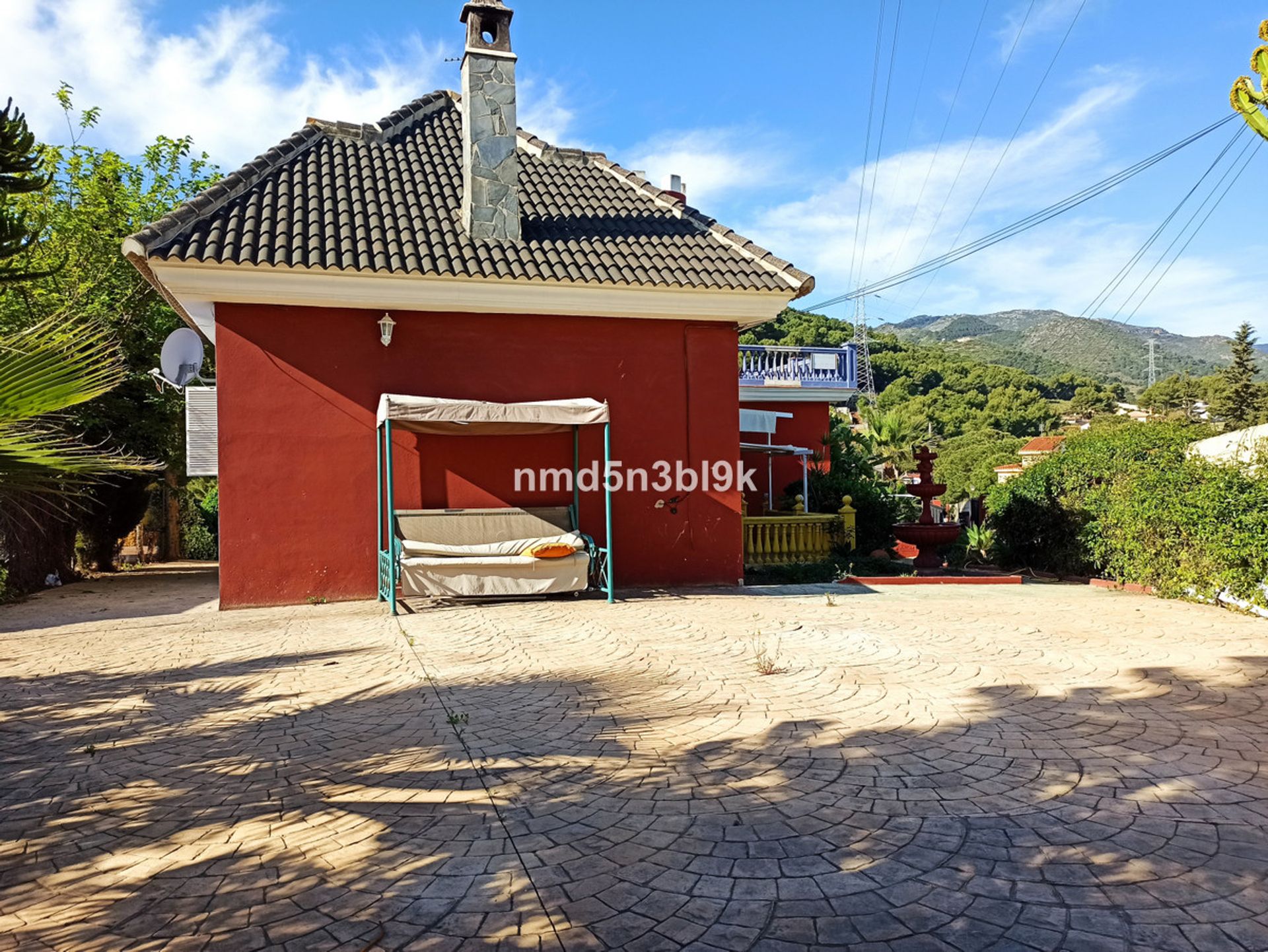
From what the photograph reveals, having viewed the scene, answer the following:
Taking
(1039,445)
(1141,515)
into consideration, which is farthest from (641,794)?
(1039,445)

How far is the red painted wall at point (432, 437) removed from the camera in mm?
9422

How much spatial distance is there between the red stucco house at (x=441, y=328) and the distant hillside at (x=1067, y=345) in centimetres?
8627

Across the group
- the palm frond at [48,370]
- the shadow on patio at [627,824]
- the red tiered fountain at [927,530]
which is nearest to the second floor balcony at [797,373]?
the red tiered fountain at [927,530]

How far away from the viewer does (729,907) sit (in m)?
2.75

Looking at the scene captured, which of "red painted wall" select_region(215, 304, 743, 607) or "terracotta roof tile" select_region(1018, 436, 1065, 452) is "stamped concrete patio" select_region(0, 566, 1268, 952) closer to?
"red painted wall" select_region(215, 304, 743, 607)

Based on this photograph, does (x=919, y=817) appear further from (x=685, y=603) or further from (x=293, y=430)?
(x=293, y=430)

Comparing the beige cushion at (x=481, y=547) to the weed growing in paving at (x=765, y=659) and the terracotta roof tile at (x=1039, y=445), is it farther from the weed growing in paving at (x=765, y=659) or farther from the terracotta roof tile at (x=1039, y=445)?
the terracotta roof tile at (x=1039, y=445)

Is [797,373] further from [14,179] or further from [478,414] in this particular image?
[14,179]

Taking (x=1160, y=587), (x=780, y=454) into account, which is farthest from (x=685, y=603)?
(x=780, y=454)

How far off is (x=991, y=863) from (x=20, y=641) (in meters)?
8.67

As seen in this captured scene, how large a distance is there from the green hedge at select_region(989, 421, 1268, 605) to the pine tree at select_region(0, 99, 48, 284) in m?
11.5

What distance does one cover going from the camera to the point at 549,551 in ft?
30.6

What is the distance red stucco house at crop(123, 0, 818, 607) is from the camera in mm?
9391

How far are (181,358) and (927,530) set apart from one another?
11.3m
